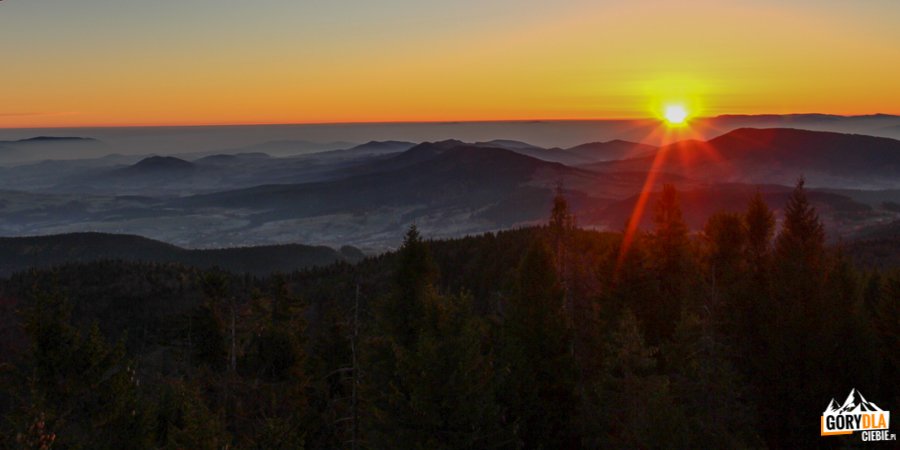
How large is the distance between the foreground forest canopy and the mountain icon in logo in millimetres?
450

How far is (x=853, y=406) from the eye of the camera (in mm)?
21047

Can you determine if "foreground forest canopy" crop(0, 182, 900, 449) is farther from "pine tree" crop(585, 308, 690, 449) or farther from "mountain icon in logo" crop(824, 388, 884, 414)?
"mountain icon in logo" crop(824, 388, 884, 414)

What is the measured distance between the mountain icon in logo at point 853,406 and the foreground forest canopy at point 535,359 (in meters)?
0.45

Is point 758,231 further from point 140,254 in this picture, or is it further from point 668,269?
point 140,254

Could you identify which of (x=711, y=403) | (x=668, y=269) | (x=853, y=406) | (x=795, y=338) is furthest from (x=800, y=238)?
(x=711, y=403)

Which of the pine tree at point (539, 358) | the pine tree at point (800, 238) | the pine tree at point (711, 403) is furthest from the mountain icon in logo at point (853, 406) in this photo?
the pine tree at point (539, 358)

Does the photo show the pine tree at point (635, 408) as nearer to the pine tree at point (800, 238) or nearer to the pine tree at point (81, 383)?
the pine tree at point (800, 238)

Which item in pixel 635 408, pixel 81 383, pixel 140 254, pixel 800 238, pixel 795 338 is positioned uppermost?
pixel 800 238

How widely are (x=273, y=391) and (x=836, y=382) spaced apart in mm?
20083

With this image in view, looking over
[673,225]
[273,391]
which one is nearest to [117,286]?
[273,391]

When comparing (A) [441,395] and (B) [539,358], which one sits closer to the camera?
(A) [441,395]

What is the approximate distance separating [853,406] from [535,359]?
10.0 metres

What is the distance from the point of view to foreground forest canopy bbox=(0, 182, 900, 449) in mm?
17328

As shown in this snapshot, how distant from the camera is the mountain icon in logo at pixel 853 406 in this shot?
67.8 feet
